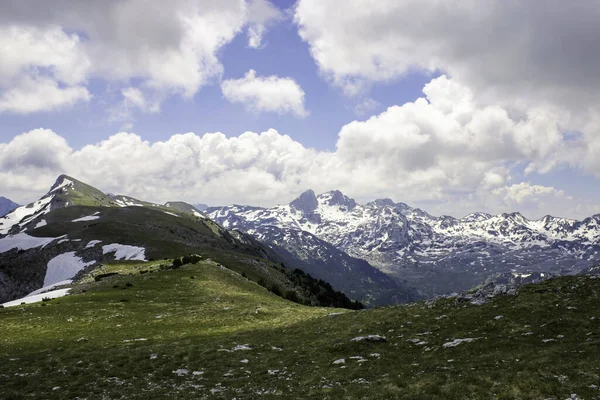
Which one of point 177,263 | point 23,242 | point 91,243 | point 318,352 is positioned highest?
point 91,243

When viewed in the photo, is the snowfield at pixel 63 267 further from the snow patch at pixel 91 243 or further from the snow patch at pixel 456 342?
the snow patch at pixel 456 342

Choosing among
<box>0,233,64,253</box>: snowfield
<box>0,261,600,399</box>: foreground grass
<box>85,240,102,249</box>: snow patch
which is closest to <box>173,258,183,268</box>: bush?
<box>0,261,600,399</box>: foreground grass

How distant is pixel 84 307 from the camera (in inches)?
1941

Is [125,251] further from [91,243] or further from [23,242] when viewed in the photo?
[23,242]

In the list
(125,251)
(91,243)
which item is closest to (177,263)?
(125,251)

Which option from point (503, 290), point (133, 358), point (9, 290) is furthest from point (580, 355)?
point (9, 290)

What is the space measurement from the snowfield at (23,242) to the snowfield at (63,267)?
89.5ft

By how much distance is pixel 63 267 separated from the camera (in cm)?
10362

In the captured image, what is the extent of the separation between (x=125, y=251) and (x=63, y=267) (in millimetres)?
16669

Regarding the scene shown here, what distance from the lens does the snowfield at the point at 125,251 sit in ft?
329

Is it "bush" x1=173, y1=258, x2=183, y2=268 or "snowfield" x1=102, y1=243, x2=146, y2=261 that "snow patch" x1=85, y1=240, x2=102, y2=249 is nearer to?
"snowfield" x1=102, y1=243, x2=146, y2=261

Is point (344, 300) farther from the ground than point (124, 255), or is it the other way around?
point (124, 255)

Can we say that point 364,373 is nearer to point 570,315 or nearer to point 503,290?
point 570,315

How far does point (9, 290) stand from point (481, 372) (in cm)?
11672
